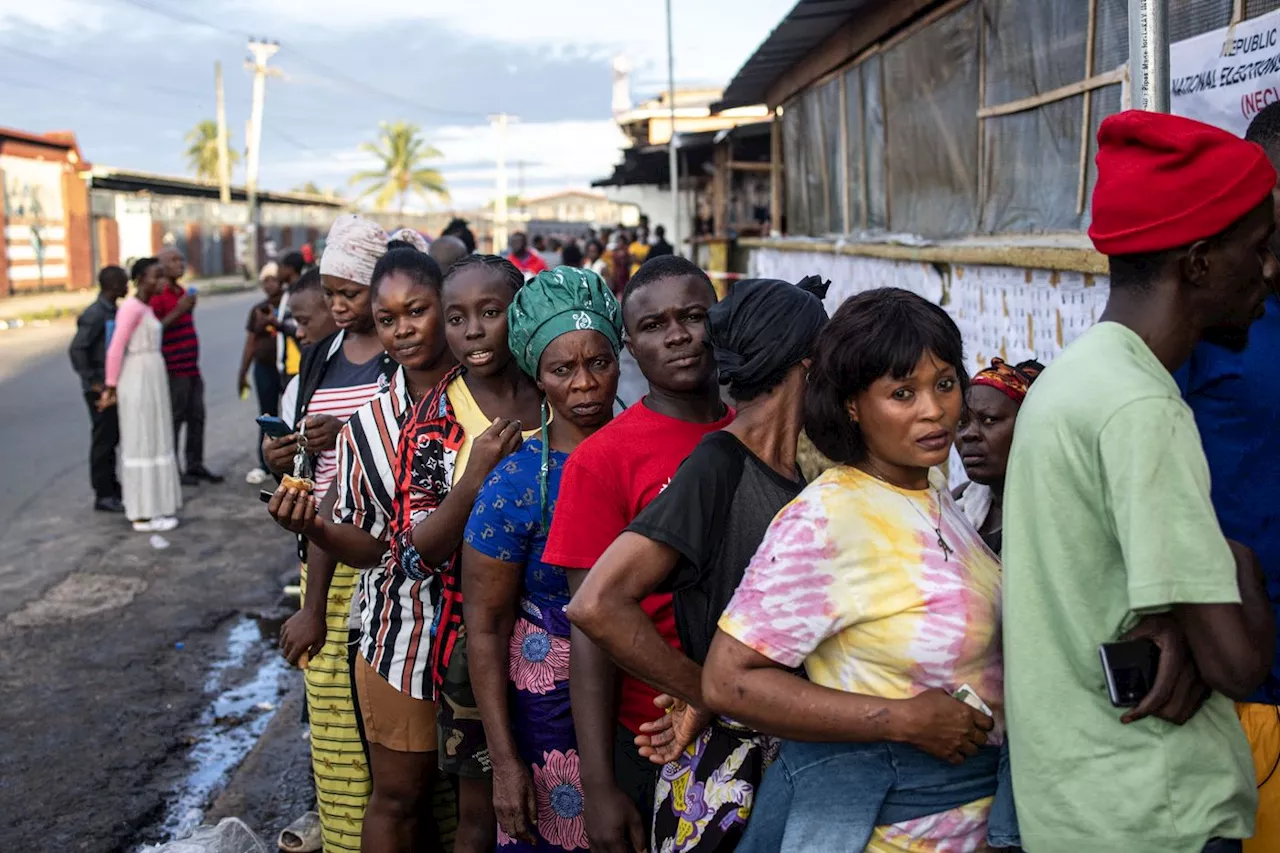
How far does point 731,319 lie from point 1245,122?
89.3 inches

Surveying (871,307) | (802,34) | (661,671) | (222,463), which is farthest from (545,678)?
(222,463)

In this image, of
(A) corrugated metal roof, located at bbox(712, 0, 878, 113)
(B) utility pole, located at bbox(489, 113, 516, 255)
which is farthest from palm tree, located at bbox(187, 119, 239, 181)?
(A) corrugated metal roof, located at bbox(712, 0, 878, 113)

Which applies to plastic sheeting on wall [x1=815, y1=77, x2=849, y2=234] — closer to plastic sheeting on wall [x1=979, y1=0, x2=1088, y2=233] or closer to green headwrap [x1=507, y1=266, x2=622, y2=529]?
plastic sheeting on wall [x1=979, y1=0, x2=1088, y2=233]

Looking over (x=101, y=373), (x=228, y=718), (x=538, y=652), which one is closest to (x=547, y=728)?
(x=538, y=652)

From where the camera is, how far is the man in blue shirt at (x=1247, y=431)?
2168 mm

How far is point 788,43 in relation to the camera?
34.4ft

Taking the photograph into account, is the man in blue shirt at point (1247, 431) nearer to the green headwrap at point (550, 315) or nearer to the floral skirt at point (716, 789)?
the floral skirt at point (716, 789)

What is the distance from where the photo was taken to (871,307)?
1946mm

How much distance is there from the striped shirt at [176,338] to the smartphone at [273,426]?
6.70 metres

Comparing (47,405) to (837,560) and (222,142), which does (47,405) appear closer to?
(837,560)

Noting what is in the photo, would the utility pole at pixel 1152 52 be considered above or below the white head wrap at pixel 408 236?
above

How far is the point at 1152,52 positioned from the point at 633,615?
1473 mm

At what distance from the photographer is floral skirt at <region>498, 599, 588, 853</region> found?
8.68ft

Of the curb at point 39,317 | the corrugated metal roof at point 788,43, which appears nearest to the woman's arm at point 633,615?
the corrugated metal roof at point 788,43
